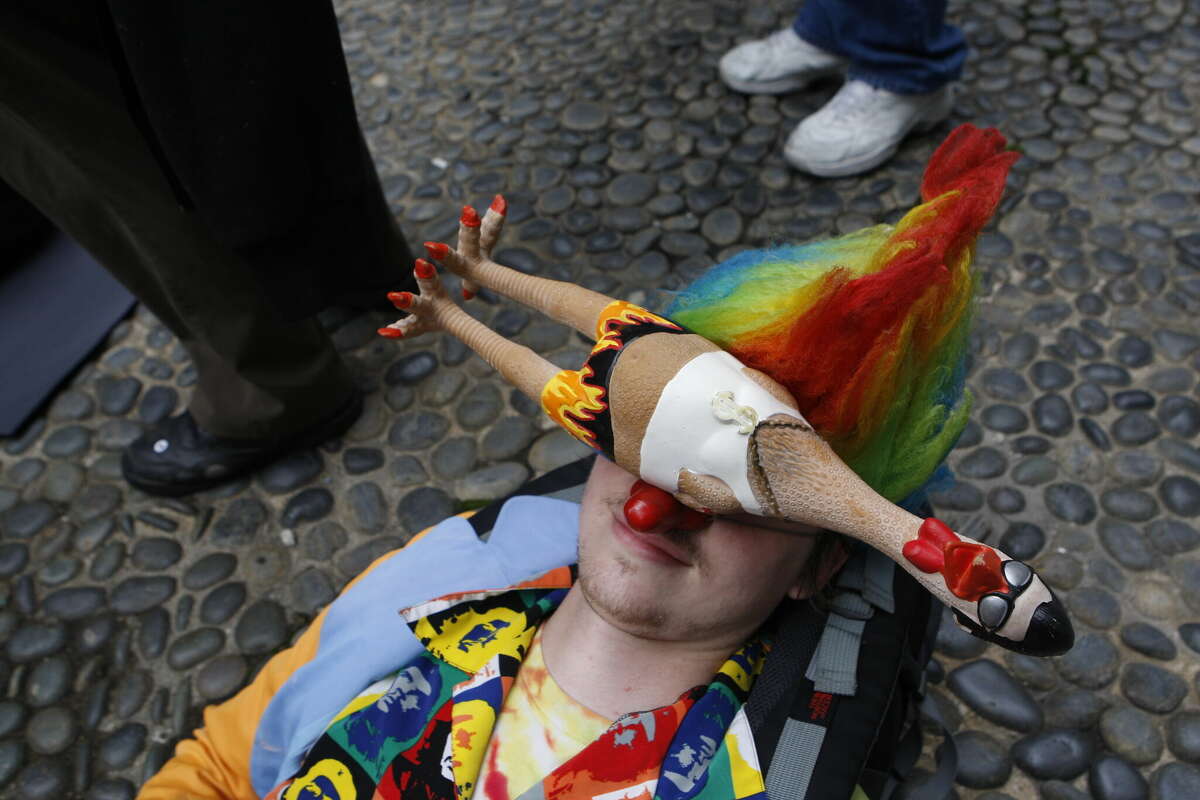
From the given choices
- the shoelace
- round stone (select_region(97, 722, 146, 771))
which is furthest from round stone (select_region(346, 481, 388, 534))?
the shoelace

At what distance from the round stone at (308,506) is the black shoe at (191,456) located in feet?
0.51

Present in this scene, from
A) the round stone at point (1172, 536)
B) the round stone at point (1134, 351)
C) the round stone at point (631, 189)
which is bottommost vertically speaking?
the round stone at point (1172, 536)

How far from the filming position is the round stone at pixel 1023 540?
214cm

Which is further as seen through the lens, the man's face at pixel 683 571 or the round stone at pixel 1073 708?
the round stone at pixel 1073 708

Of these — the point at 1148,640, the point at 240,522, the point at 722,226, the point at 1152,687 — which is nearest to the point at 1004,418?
the point at 1148,640

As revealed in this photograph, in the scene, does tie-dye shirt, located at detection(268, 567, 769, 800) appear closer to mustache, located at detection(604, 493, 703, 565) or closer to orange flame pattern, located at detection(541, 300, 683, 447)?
mustache, located at detection(604, 493, 703, 565)

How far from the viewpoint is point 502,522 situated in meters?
1.83

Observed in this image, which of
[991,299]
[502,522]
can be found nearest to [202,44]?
[502,522]

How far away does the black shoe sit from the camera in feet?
8.09

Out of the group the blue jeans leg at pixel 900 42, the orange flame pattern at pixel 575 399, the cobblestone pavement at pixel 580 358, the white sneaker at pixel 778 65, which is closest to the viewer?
the orange flame pattern at pixel 575 399

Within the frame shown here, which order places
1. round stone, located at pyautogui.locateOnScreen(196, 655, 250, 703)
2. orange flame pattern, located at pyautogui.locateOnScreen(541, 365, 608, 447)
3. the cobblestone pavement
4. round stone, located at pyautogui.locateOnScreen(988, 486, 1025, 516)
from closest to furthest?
orange flame pattern, located at pyautogui.locateOnScreen(541, 365, 608, 447) → the cobblestone pavement → round stone, located at pyautogui.locateOnScreen(196, 655, 250, 703) → round stone, located at pyautogui.locateOnScreen(988, 486, 1025, 516)

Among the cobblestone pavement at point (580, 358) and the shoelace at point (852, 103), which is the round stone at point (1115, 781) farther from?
the shoelace at point (852, 103)

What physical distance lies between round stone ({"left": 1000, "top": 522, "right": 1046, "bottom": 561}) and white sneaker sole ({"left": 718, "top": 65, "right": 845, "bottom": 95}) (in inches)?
77.8

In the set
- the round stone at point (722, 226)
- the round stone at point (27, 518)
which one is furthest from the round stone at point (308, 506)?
the round stone at point (722, 226)
